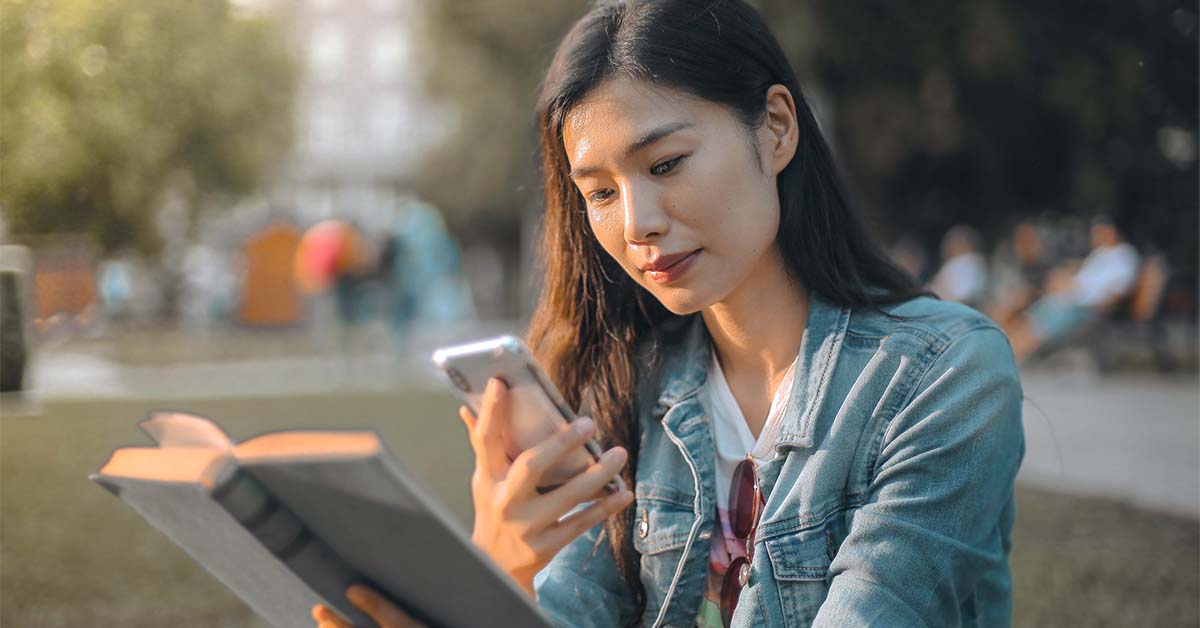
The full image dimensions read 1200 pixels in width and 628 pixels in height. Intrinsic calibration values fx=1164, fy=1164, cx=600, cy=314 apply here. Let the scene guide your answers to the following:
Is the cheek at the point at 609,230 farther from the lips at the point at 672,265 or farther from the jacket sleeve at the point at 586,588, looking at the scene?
the jacket sleeve at the point at 586,588

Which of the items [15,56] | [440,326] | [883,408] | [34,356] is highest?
[15,56]

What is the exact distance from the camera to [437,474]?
5.91 metres

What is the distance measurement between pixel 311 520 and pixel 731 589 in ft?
2.85

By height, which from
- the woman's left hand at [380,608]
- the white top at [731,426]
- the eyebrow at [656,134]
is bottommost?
the white top at [731,426]

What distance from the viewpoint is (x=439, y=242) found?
14.7m

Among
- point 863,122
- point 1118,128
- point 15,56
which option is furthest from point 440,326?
point 15,56

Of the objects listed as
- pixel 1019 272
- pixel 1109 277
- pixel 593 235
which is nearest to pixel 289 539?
pixel 593 235

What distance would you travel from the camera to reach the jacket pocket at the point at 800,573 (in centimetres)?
174

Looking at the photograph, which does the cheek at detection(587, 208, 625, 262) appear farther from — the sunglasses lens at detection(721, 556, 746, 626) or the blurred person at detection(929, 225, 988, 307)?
the blurred person at detection(929, 225, 988, 307)

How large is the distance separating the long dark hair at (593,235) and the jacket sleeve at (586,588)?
31mm

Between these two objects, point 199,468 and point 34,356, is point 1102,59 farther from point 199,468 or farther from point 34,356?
point 199,468

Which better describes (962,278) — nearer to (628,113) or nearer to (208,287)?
(628,113)

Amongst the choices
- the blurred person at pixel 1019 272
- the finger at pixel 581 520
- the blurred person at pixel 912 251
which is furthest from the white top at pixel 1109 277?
the finger at pixel 581 520

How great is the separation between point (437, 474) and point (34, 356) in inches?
106
